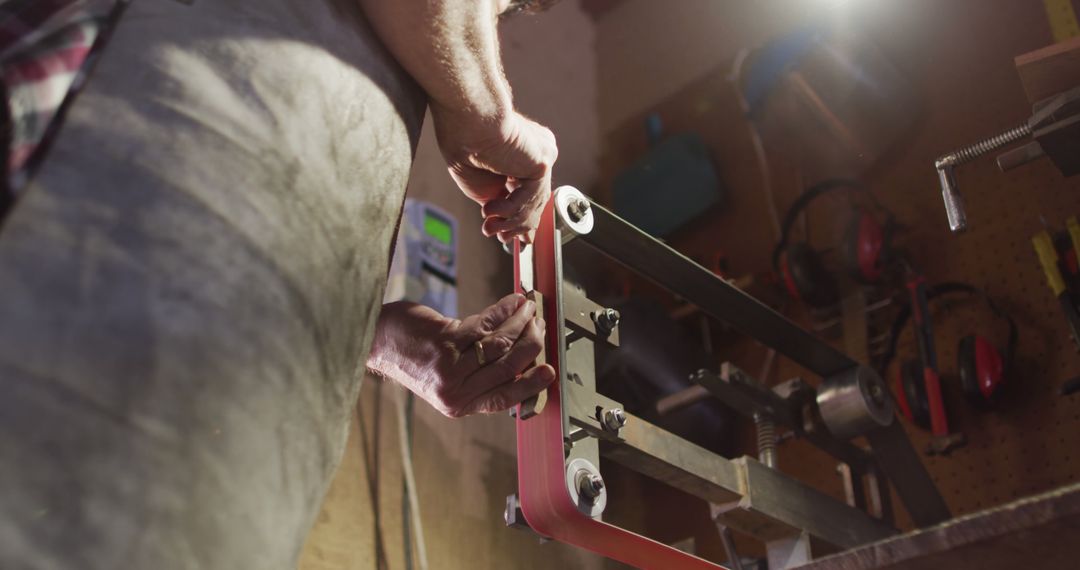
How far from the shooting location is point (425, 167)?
86.7 inches

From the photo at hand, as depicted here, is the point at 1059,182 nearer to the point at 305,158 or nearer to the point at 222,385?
the point at 305,158

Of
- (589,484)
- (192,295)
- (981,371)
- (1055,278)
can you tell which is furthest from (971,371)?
(192,295)

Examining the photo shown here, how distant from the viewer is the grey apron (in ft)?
1.46

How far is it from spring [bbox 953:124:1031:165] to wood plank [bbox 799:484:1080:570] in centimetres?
67

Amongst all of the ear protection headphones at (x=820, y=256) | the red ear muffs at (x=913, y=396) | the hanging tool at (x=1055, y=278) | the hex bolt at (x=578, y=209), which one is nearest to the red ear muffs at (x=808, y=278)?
the ear protection headphones at (x=820, y=256)

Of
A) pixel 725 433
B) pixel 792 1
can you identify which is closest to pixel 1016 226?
pixel 725 433

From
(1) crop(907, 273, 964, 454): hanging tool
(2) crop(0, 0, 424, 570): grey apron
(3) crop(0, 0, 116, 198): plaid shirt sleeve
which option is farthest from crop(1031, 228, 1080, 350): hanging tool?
(3) crop(0, 0, 116, 198): plaid shirt sleeve

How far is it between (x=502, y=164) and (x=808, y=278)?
1177mm

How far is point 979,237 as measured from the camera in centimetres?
184

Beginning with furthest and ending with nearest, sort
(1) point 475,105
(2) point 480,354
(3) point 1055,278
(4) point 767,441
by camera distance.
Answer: (3) point 1055,278 → (4) point 767,441 → (2) point 480,354 → (1) point 475,105

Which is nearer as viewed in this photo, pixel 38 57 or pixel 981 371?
pixel 38 57

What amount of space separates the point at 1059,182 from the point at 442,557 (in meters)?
1.29

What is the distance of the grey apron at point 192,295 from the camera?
0.44 m

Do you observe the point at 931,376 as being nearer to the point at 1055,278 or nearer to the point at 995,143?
the point at 1055,278
